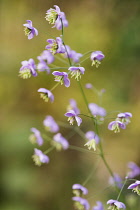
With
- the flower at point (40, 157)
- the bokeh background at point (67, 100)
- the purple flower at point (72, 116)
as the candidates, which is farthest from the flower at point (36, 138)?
the bokeh background at point (67, 100)

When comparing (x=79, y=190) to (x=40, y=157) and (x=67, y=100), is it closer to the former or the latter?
(x=40, y=157)

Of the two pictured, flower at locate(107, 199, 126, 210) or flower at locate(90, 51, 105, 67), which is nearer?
flower at locate(107, 199, 126, 210)

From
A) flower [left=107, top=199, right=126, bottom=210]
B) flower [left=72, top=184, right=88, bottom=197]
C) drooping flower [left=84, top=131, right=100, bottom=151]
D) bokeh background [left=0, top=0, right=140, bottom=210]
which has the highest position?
bokeh background [left=0, top=0, right=140, bottom=210]

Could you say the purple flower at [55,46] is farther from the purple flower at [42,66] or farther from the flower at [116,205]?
the flower at [116,205]

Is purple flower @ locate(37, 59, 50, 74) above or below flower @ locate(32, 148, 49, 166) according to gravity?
above

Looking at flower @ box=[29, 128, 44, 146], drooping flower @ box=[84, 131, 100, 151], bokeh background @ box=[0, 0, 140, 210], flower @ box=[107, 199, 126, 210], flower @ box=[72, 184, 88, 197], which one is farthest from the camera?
bokeh background @ box=[0, 0, 140, 210]

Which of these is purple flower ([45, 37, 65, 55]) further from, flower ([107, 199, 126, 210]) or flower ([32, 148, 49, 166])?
flower ([107, 199, 126, 210])

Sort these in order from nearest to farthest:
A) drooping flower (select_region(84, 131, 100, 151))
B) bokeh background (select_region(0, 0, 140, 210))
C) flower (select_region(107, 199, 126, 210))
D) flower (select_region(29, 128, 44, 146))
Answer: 1. flower (select_region(107, 199, 126, 210))
2. drooping flower (select_region(84, 131, 100, 151))
3. flower (select_region(29, 128, 44, 146))
4. bokeh background (select_region(0, 0, 140, 210))

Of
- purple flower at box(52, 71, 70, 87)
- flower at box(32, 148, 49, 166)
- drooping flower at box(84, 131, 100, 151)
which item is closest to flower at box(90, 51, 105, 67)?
purple flower at box(52, 71, 70, 87)

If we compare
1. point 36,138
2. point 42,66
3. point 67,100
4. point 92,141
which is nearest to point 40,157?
Result: point 36,138
